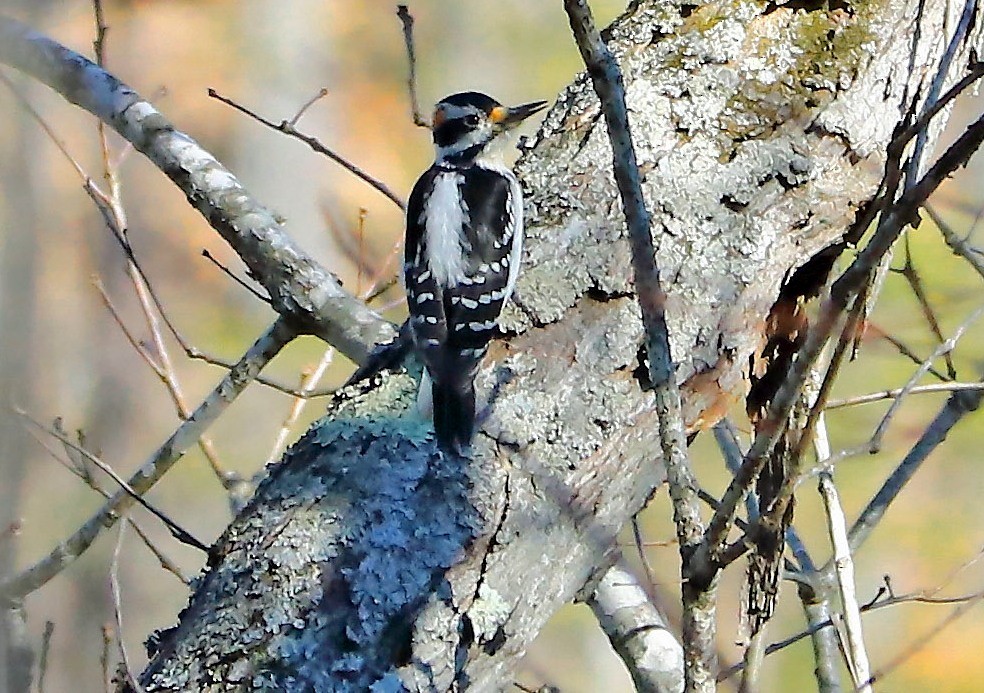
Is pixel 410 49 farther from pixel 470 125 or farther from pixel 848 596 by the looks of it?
pixel 848 596

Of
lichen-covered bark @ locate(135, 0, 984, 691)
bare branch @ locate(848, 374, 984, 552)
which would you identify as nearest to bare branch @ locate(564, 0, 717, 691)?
lichen-covered bark @ locate(135, 0, 984, 691)

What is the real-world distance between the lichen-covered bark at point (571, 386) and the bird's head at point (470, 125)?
0.89 meters

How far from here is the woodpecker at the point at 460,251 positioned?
1.88m

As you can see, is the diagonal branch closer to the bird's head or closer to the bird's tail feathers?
the bird's tail feathers

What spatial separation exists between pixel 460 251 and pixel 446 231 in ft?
0.27

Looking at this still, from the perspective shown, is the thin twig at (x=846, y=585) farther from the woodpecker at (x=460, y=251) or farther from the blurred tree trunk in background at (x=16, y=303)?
the blurred tree trunk in background at (x=16, y=303)

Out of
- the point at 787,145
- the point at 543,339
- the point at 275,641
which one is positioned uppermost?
the point at 787,145

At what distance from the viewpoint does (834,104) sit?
6.97 feet

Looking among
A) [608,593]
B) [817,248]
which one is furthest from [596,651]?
[817,248]

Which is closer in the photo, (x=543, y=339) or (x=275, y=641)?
(x=275, y=641)

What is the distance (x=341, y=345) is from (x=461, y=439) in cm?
52

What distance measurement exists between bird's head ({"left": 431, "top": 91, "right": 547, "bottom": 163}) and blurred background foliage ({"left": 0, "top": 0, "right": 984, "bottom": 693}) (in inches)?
72.3

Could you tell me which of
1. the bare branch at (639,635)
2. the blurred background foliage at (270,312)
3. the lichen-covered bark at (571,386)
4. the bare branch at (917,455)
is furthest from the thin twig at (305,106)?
the blurred background foliage at (270,312)

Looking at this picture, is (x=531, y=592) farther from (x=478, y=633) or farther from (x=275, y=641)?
(x=275, y=641)
